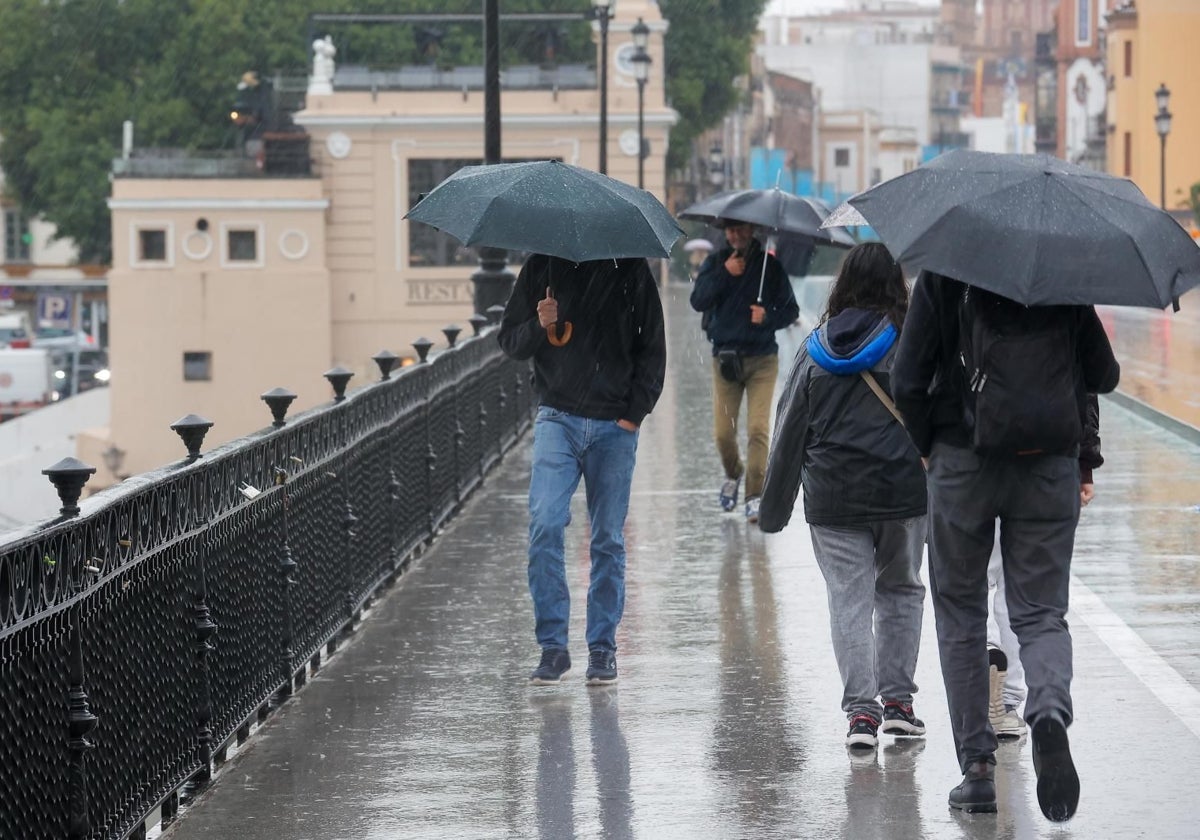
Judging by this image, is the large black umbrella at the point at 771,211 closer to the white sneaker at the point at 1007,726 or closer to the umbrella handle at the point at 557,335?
the umbrella handle at the point at 557,335

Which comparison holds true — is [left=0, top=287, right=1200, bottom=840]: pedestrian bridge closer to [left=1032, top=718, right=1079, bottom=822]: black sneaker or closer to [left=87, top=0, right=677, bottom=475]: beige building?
[left=1032, top=718, right=1079, bottom=822]: black sneaker

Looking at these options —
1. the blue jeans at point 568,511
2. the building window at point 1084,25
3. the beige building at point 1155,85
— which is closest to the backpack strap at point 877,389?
the blue jeans at point 568,511

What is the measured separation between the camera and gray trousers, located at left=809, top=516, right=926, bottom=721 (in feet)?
22.8

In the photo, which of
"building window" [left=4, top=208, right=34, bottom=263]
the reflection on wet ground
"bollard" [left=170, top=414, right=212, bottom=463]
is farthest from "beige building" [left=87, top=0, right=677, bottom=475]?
"bollard" [left=170, top=414, right=212, bottom=463]

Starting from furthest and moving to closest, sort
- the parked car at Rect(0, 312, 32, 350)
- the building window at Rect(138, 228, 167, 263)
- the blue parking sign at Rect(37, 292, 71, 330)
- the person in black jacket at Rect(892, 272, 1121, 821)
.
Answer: the blue parking sign at Rect(37, 292, 71, 330) → the parked car at Rect(0, 312, 32, 350) → the building window at Rect(138, 228, 167, 263) → the person in black jacket at Rect(892, 272, 1121, 821)

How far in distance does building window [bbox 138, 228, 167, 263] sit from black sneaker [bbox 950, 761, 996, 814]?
175 feet

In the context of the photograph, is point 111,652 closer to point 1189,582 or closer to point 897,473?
point 897,473

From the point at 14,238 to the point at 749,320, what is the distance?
84.6m

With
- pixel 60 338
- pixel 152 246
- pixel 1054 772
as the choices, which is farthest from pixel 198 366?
pixel 1054 772

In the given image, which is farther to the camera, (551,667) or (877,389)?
(551,667)

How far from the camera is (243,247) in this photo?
189 feet

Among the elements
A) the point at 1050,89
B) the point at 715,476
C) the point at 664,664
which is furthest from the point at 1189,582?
the point at 1050,89

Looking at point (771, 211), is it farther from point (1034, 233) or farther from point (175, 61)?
point (175, 61)

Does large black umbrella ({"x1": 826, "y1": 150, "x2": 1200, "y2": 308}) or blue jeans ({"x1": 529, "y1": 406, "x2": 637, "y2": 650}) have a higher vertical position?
large black umbrella ({"x1": 826, "y1": 150, "x2": 1200, "y2": 308})
